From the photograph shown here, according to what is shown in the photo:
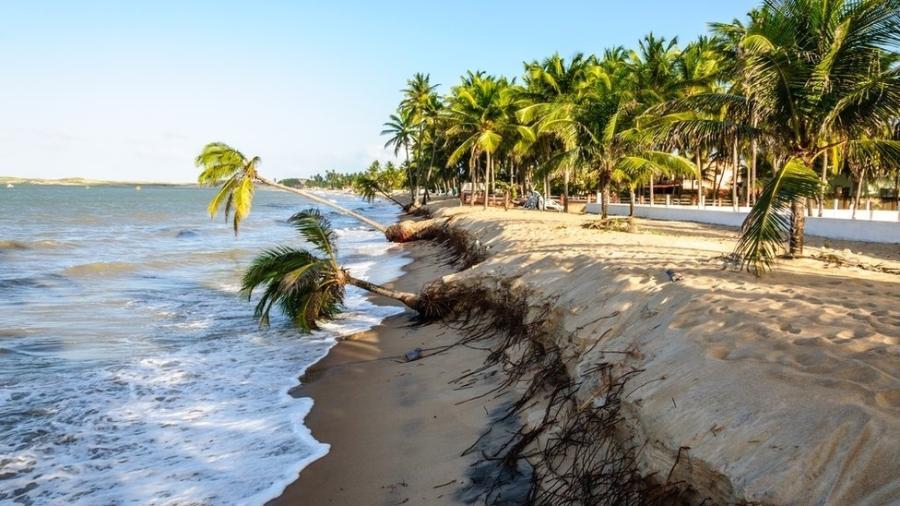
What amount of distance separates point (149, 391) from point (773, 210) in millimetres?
8682

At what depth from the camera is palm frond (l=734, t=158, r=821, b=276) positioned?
23.0 ft

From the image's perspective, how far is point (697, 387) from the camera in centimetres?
442

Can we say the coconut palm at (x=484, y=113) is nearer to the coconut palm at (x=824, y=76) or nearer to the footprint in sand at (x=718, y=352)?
the coconut palm at (x=824, y=76)

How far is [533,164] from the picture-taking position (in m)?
53.4

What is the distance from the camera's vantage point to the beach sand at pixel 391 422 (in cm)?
521

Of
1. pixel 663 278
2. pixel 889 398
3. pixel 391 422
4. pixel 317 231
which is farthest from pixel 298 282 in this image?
pixel 889 398

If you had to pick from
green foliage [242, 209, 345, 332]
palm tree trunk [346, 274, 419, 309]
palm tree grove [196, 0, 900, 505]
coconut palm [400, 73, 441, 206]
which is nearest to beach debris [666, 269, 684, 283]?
palm tree grove [196, 0, 900, 505]

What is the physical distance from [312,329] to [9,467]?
234 inches

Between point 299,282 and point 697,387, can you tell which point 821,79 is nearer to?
point 697,387

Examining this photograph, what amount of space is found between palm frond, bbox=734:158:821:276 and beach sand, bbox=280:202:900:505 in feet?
1.52

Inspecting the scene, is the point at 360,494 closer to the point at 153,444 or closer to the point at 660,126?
the point at 153,444

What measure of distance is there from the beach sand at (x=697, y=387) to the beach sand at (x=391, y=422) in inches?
0.8

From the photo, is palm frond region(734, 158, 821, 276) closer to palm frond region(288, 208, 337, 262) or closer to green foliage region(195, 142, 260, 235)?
palm frond region(288, 208, 337, 262)

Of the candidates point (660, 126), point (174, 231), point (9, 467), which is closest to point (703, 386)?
point (9, 467)
